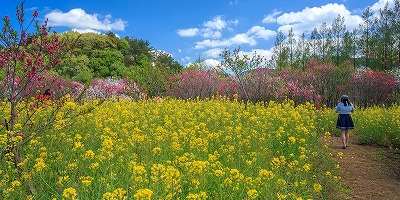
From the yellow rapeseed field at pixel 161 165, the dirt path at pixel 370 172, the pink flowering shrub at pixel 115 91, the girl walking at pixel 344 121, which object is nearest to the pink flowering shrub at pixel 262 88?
the pink flowering shrub at pixel 115 91

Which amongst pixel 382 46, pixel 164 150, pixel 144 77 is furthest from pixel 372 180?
pixel 382 46

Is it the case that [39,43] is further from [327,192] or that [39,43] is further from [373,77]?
[373,77]

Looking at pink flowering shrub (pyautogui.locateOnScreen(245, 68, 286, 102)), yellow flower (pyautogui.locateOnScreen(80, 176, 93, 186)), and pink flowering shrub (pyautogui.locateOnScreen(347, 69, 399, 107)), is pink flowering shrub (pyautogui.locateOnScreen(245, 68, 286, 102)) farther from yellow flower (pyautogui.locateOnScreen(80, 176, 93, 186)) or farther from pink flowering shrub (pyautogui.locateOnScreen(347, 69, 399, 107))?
yellow flower (pyautogui.locateOnScreen(80, 176, 93, 186))

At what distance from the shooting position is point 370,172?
30.7ft

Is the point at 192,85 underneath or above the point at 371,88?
above

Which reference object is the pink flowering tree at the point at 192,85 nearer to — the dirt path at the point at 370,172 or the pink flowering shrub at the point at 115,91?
the pink flowering shrub at the point at 115,91

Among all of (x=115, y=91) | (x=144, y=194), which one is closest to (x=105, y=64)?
(x=115, y=91)

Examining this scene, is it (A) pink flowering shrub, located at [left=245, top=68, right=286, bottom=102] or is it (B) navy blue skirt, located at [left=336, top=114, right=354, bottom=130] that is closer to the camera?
(B) navy blue skirt, located at [left=336, top=114, right=354, bottom=130]

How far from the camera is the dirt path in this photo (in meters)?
7.68

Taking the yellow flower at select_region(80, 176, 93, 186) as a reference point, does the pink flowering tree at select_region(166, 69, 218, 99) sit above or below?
above

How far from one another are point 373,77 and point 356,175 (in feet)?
73.1

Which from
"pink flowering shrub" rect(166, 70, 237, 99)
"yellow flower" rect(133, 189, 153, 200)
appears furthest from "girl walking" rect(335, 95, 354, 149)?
"pink flowering shrub" rect(166, 70, 237, 99)

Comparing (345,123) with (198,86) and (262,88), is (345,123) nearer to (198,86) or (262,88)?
(262,88)

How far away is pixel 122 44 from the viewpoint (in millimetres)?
47062
